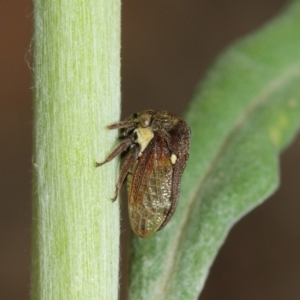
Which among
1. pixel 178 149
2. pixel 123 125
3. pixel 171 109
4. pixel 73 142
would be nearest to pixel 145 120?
pixel 178 149

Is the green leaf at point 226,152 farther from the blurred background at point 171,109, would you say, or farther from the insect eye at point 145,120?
the blurred background at point 171,109

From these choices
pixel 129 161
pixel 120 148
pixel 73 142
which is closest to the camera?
pixel 73 142

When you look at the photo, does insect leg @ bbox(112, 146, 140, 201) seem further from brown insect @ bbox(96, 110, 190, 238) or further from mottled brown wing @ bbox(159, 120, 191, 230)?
mottled brown wing @ bbox(159, 120, 191, 230)

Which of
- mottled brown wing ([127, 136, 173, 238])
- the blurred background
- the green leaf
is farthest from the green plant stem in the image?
the blurred background

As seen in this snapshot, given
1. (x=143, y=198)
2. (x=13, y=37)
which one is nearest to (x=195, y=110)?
(x=143, y=198)

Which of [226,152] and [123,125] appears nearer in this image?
[123,125]

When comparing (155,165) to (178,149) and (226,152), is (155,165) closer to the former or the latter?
(178,149)

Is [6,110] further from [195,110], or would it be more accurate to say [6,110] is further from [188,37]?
[195,110]

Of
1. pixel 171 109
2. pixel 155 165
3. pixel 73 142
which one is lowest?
pixel 73 142
